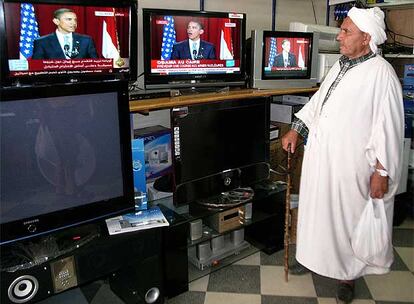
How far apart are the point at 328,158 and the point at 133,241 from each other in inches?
40.7

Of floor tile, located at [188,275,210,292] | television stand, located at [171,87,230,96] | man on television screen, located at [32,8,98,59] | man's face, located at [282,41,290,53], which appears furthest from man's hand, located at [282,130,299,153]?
man on television screen, located at [32,8,98,59]

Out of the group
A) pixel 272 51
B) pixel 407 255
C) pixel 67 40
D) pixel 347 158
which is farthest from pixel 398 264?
pixel 67 40

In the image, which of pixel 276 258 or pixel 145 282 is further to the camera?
pixel 276 258

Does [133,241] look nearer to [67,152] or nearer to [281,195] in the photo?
[67,152]

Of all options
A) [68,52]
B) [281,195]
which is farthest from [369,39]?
[68,52]

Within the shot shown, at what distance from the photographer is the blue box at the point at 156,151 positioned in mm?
2225

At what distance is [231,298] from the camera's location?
2.08 m

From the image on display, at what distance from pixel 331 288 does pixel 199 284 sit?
29.8 inches

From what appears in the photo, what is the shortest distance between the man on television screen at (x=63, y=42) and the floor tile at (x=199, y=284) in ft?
4.50

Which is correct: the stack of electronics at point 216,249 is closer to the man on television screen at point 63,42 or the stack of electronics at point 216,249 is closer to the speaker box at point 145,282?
the speaker box at point 145,282

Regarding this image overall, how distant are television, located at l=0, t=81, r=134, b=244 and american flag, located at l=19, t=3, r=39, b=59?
38 cm

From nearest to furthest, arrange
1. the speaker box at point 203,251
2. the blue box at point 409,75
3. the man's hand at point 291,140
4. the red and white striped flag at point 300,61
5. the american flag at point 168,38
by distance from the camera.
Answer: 1. the american flag at point 168,38
2. the man's hand at point 291,140
3. the speaker box at point 203,251
4. the red and white striped flag at point 300,61
5. the blue box at point 409,75

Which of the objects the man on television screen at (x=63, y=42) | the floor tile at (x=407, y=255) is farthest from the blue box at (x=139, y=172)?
the floor tile at (x=407, y=255)

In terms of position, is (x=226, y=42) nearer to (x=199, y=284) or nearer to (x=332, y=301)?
(x=199, y=284)
